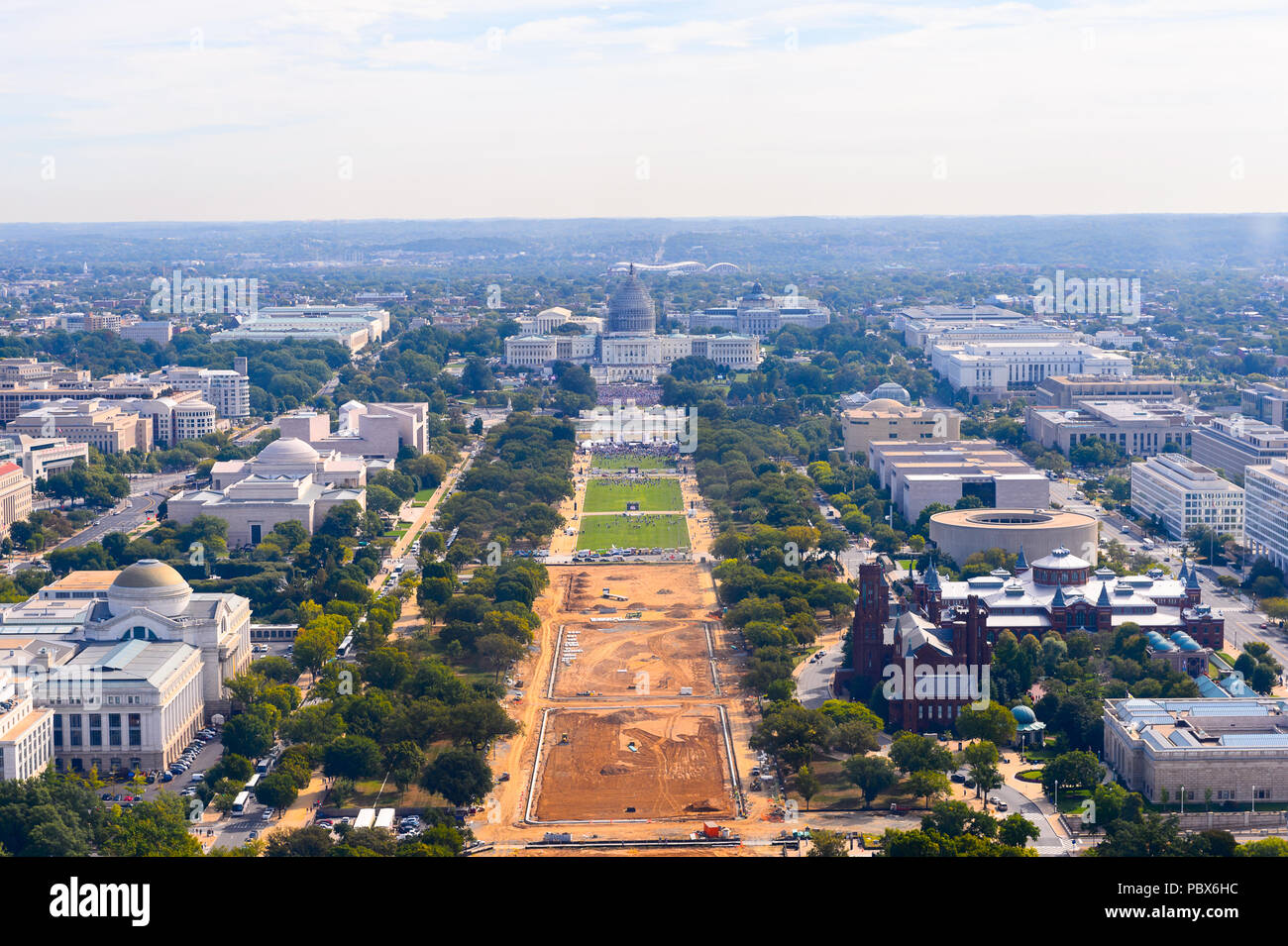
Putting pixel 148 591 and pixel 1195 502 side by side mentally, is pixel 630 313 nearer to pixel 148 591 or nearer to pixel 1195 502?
pixel 1195 502

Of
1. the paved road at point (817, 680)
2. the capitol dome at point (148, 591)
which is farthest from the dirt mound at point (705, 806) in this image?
the capitol dome at point (148, 591)

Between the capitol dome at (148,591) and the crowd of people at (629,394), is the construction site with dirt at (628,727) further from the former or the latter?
the crowd of people at (629,394)

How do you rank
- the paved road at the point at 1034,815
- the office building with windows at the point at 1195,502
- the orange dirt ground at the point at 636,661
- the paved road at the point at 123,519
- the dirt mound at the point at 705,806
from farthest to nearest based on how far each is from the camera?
1. the paved road at the point at 123,519
2. the office building with windows at the point at 1195,502
3. the orange dirt ground at the point at 636,661
4. the dirt mound at the point at 705,806
5. the paved road at the point at 1034,815

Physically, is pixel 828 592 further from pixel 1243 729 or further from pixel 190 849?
pixel 190 849

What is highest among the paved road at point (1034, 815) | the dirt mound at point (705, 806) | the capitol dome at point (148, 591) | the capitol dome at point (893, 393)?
the capitol dome at point (893, 393)

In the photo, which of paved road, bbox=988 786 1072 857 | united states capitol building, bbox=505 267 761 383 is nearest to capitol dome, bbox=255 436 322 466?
paved road, bbox=988 786 1072 857
